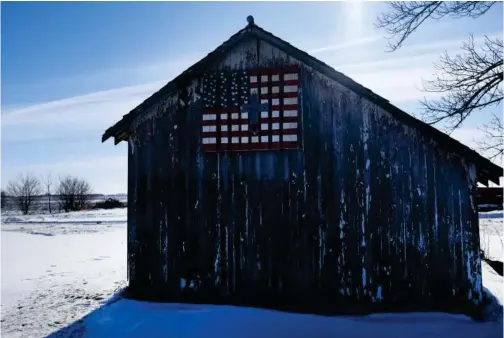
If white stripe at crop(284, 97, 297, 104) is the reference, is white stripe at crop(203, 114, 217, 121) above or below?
below

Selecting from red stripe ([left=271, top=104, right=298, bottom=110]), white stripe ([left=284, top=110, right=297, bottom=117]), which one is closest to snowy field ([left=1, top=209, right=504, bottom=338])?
white stripe ([left=284, top=110, right=297, bottom=117])

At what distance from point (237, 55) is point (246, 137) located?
71.5 inches

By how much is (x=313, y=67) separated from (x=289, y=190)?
2.60m

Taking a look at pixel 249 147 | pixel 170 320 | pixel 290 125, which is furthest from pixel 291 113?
pixel 170 320

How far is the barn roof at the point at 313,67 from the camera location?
25.1ft

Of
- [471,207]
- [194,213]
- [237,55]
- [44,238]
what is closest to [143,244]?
[194,213]

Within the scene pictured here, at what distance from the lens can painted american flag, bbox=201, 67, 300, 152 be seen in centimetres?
838

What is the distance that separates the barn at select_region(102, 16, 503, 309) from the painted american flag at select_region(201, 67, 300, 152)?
0.07ft

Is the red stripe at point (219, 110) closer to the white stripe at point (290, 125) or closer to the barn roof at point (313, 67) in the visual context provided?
the barn roof at point (313, 67)

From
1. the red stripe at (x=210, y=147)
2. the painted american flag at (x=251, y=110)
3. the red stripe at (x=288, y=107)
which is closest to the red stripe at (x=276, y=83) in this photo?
the painted american flag at (x=251, y=110)

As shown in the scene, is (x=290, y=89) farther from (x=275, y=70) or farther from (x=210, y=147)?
(x=210, y=147)

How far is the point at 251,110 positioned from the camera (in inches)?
337

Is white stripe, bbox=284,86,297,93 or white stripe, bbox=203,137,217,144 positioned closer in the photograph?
white stripe, bbox=284,86,297,93

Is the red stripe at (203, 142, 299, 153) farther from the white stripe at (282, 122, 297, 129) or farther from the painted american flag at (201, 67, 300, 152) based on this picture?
the white stripe at (282, 122, 297, 129)
